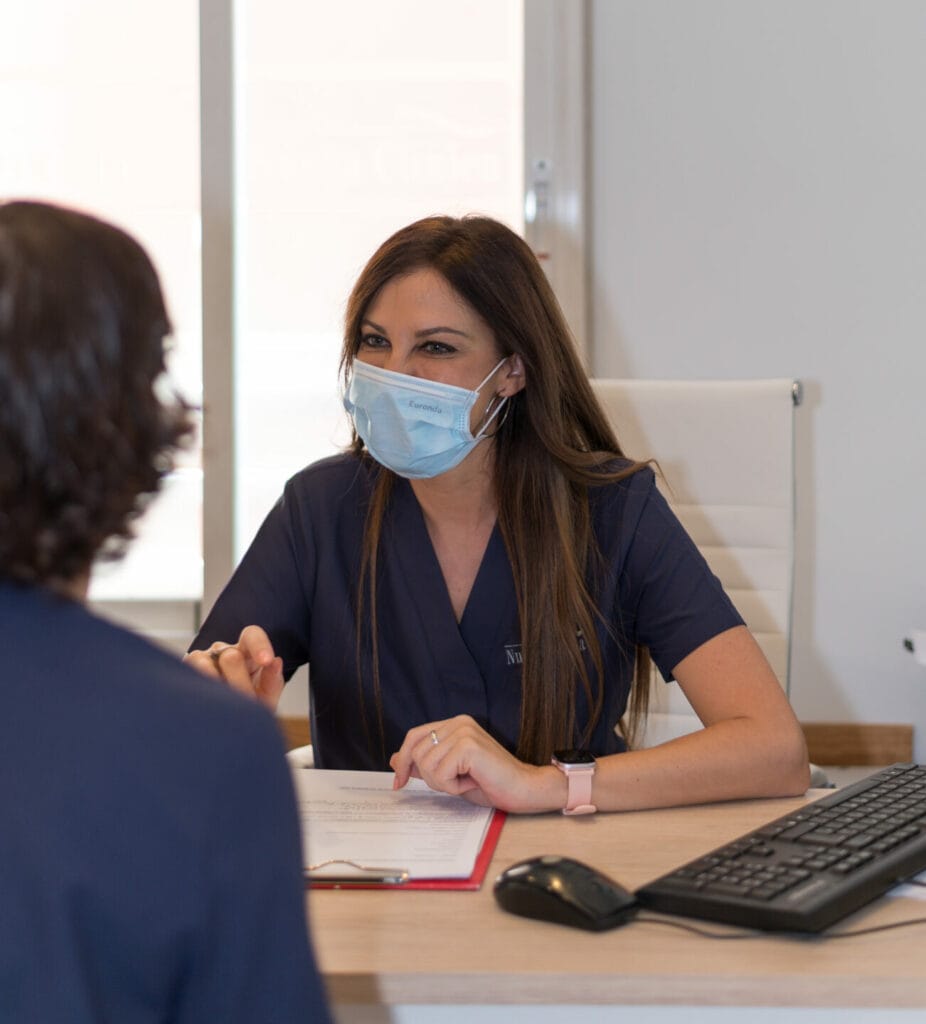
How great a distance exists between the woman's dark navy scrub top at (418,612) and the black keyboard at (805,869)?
1.52 feet

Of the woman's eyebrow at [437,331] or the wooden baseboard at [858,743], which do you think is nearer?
the woman's eyebrow at [437,331]

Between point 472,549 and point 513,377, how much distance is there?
0.23 meters

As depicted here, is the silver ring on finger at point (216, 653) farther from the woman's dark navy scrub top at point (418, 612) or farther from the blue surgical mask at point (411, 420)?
the blue surgical mask at point (411, 420)

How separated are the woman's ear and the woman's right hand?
50 centimetres

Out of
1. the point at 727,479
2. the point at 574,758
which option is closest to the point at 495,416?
the point at 727,479

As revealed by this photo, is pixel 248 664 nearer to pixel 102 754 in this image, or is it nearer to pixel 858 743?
pixel 102 754

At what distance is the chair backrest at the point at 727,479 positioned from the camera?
1981 mm

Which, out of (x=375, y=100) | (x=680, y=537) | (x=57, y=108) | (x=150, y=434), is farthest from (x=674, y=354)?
(x=150, y=434)

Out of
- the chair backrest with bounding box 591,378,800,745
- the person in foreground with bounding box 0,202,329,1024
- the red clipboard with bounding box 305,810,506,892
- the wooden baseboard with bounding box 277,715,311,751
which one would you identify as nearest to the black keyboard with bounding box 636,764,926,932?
the red clipboard with bounding box 305,810,506,892

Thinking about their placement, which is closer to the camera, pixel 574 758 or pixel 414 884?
pixel 414 884

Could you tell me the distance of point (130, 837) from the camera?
55 centimetres

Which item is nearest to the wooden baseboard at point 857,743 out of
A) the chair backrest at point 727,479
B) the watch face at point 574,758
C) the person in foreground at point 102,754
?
the chair backrest at point 727,479

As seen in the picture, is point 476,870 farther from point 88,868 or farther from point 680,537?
point 680,537

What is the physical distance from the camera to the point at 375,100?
257 centimetres
